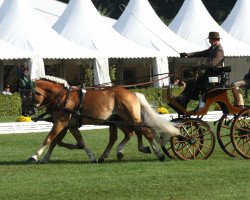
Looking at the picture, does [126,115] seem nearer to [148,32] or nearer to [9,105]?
[9,105]

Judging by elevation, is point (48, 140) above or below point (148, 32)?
below

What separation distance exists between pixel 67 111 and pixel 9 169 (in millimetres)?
1489

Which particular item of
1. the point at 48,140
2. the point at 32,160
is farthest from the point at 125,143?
the point at 32,160

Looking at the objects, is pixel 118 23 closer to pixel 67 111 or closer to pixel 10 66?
pixel 10 66

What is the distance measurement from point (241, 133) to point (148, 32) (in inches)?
959

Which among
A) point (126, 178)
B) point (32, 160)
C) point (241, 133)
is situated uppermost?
point (241, 133)

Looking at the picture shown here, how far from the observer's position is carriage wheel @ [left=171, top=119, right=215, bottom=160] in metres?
15.4

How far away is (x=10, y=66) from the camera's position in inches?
1438

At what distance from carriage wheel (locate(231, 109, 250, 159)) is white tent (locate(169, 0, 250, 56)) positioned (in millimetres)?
26005

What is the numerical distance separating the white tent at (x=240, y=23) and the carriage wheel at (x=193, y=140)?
99.3 feet

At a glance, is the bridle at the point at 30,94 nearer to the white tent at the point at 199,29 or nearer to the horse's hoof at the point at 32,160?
the horse's hoof at the point at 32,160

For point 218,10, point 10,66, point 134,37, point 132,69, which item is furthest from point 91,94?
point 218,10

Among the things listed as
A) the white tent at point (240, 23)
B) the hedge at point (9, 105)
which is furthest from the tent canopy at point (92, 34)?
the white tent at point (240, 23)

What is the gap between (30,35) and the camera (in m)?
33.6
